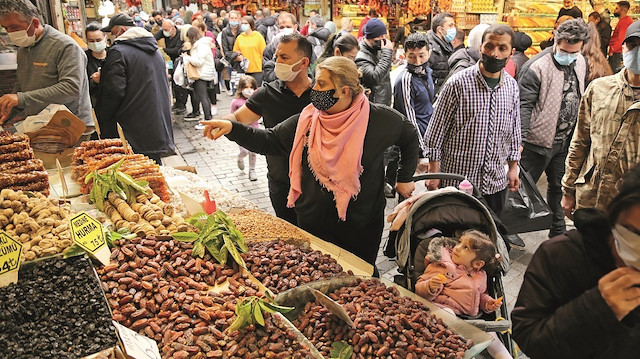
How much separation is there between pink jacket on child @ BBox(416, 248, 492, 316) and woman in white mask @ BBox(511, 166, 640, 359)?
947 millimetres

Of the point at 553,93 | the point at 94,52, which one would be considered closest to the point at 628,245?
the point at 553,93

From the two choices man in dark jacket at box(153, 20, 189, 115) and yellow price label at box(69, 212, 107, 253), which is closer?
yellow price label at box(69, 212, 107, 253)

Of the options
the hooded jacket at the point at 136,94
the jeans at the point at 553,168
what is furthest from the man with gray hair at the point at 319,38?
the jeans at the point at 553,168

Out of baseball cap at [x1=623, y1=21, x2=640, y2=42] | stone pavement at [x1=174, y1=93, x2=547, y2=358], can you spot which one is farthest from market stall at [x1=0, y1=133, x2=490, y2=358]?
baseball cap at [x1=623, y1=21, x2=640, y2=42]

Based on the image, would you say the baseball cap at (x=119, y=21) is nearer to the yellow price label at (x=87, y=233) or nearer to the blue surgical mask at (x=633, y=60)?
the yellow price label at (x=87, y=233)

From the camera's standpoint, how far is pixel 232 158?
8.30 m

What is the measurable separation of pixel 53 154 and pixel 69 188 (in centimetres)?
83

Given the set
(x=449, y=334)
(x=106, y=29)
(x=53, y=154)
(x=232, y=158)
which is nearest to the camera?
(x=449, y=334)

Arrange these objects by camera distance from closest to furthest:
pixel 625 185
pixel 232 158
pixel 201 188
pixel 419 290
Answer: pixel 625 185 → pixel 419 290 → pixel 201 188 → pixel 232 158

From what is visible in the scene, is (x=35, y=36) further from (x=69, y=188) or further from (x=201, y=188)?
(x=201, y=188)

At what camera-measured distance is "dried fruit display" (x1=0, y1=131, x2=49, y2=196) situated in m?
3.42

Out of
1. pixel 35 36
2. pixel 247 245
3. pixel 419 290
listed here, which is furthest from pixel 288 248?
pixel 35 36

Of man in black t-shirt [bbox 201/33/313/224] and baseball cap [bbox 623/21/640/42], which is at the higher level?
baseball cap [bbox 623/21/640/42]

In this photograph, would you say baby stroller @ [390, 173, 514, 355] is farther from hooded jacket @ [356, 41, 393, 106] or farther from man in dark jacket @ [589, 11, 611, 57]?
man in dark jacket @ [589, 11, 611, 57]
